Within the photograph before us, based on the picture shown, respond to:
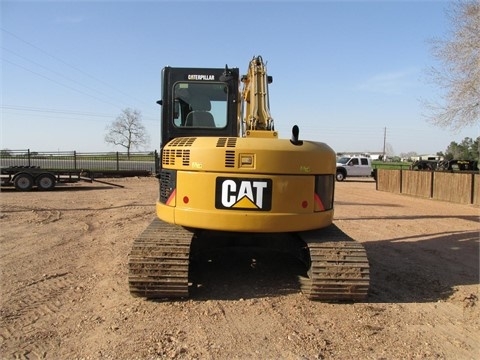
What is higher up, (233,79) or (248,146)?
(233,79)

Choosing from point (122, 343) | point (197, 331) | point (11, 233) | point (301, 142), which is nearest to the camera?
point (122, 343)

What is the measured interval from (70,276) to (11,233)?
3.81m

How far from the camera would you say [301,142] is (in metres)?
5.31

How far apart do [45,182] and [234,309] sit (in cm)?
1753

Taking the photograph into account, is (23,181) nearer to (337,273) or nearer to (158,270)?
(158,270)

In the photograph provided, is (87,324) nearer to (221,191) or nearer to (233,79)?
(221,191)

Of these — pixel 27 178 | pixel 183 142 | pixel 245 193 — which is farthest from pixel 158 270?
pixel 27 178

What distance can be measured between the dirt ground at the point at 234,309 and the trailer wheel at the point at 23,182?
11.8 metres

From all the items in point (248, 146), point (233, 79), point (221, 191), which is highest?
point (233, 79)

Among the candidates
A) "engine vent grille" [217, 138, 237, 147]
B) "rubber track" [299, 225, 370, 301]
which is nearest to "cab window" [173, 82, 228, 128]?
"engine vent grille" [217, 138, 237, 147]

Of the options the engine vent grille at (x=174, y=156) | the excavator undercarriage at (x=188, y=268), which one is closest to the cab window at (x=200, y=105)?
the engine vent grille at (x=174, y=156)

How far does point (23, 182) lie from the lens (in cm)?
1972

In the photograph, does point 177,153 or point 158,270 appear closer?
point 158,270

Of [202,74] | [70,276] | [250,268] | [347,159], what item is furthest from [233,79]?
[347,159]
